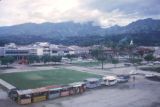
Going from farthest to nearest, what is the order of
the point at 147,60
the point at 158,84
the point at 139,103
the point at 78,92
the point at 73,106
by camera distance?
the point at 147,60 < the point at 158,84 < the point at 78,92 < the point at 139,103 < the point at 73,106

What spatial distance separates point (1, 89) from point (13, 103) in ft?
24.1

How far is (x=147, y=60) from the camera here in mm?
65688

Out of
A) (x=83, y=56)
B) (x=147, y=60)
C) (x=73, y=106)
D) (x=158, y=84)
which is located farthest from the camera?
(x=83, y=56)

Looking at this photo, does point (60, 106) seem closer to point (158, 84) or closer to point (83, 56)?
point (158, 84)

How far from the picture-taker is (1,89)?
30641 millimetres

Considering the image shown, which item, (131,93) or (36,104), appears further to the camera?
(131,93)

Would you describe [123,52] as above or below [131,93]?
above

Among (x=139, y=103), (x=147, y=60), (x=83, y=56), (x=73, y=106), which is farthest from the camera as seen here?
(x=83, y=56)

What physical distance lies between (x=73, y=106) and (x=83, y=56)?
60.5m

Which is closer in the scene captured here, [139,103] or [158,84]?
[139,103]

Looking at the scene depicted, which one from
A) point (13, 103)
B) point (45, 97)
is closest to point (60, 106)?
point (45, 97)

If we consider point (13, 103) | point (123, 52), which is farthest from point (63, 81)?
point (123, 52)

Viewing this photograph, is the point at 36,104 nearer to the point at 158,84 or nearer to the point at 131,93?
the point at 131,93

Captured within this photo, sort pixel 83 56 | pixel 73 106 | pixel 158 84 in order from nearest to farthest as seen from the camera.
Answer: pixel 73 106 → pixel 158 84 → pixel 83 56
